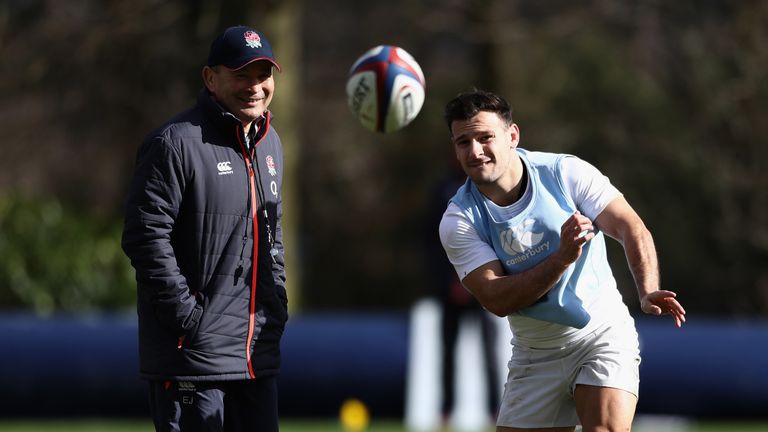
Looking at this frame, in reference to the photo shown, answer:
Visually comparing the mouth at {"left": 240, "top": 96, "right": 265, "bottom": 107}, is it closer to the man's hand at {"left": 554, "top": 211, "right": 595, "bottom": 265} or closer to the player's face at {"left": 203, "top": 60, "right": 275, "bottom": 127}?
the player's face at {"left": 203, "top": 60, "right": 275, "bottom": 127}

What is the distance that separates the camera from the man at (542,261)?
6.26 meters

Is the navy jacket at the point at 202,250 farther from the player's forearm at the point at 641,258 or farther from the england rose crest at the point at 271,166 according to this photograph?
the player's forearm at the point at 641,258

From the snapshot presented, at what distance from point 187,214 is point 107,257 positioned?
30.1 feet

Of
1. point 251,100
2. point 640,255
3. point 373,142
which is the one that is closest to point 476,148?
point 640,255

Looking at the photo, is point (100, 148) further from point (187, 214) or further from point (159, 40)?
point (187, 214)

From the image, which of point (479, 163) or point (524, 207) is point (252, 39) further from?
point (524, 207)

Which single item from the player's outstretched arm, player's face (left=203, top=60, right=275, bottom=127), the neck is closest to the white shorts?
the player's outstretched arm

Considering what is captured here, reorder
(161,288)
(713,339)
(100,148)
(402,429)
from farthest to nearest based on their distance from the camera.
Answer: (100,148) → (713,339) → (402,429) → (161,288)

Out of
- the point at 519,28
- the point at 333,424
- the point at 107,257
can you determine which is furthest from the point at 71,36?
the point at 333,424

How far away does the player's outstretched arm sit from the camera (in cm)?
601

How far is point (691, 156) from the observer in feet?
66.6

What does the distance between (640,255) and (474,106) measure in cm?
106

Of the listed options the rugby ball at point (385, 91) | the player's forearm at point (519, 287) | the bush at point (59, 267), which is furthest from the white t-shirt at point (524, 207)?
the bush at point (59, 267)

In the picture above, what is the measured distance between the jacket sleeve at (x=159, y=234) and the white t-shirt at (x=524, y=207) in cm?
131
